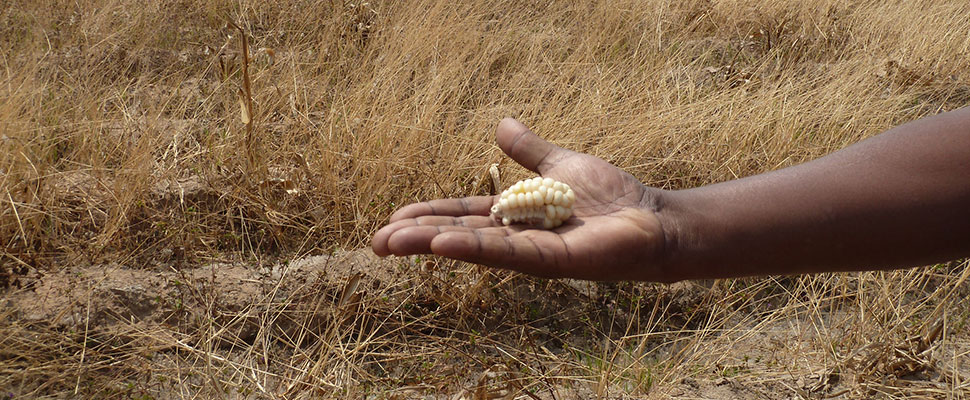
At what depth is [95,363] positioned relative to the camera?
240 centimetres

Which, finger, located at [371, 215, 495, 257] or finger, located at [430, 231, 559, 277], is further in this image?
finger, located at [371, 215, 495, 257]

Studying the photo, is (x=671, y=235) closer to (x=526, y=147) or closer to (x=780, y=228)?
(x=780, y=228)

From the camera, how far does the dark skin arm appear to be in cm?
180

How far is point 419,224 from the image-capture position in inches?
78.6

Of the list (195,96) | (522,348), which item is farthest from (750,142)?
(195,96)

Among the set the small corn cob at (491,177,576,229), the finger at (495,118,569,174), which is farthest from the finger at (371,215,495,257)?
the finger at (495,118,569,174)

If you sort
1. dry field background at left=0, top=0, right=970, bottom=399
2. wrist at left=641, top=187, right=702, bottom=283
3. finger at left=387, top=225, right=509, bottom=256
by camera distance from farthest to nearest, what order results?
dry field background at left=0, top=0, right=970, bottom=399
wrist at left=641, top=187, right=702, bottom=283
finger at left=387, top=225, right=509, bottom=256

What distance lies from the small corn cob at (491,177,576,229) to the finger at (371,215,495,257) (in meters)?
0.10

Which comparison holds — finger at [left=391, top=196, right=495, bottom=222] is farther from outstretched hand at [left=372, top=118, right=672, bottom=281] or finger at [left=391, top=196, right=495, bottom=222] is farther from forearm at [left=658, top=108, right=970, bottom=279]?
forearm at [left=658, top=108, right=970, bottom=279]

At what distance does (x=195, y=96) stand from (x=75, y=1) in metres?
1.55

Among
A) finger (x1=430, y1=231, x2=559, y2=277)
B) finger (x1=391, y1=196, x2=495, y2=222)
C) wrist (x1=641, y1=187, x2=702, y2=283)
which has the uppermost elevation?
finger (x1=430, y1=231, x2=559, y2=277)

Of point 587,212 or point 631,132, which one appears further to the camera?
point 631,132

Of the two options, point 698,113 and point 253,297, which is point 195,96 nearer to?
point 253,297

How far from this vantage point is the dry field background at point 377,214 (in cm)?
253
